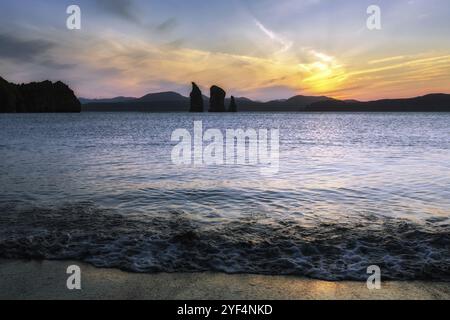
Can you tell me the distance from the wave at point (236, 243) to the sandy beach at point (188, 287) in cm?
31

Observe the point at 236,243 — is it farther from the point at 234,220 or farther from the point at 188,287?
the point at 188,287

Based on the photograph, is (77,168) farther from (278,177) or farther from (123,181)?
(278,177)

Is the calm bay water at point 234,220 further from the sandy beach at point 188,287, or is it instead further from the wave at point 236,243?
the sandy beach at point 188,287

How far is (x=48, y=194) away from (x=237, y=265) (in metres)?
9.54

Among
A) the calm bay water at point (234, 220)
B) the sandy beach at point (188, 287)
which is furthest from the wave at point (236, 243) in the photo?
the sandy beach at point (188, 287)

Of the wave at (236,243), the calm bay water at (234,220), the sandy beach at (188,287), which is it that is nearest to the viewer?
the sandy beach at (188,287)

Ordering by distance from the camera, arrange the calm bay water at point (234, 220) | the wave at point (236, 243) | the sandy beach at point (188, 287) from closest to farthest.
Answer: the sandy beach at point (188, 287) < the wave at point (236, 243) < the calm bay water at point (234, 220)

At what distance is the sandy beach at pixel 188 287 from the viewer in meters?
5.76

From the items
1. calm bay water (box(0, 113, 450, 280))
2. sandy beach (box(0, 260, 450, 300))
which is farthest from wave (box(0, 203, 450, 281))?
sandy beach (box(0, 260, 450, 300))

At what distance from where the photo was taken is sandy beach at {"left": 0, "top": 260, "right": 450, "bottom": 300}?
5.76 meters

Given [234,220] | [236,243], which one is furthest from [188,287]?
[234,220]

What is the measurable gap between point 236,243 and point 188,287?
247 cm

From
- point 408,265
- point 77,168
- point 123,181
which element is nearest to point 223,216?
point 408,265

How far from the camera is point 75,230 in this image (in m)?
9.28
